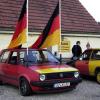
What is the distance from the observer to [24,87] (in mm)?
10828

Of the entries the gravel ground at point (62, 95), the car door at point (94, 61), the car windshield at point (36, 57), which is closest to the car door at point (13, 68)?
the car windshield at point (36, 57)

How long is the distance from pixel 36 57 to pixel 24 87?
140 cm

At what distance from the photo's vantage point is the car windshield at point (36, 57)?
11496 mm

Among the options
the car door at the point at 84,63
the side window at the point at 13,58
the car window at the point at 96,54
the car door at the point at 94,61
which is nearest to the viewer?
the side window at the point at 13,58

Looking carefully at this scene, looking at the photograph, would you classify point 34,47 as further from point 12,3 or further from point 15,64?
point 12,3

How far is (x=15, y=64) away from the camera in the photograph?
38.3 feet

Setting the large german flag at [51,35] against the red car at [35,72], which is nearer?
the red car at [35,72]

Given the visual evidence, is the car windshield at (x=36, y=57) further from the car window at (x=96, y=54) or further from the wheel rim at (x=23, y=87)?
the car window at (x=96, y=54)

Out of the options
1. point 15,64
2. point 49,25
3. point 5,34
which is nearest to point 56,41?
point 49,25

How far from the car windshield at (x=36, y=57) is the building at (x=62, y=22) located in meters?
6.67

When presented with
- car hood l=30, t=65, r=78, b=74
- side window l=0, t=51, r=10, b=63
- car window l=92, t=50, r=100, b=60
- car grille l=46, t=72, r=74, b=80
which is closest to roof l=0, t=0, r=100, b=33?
side window l=0, t=51, r=10, b=63

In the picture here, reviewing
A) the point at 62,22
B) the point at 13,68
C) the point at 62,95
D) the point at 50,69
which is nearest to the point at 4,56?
the point at 13,68

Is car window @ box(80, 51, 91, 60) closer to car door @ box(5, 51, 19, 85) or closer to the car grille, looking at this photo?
the car grille

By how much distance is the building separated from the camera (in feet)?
63.4
